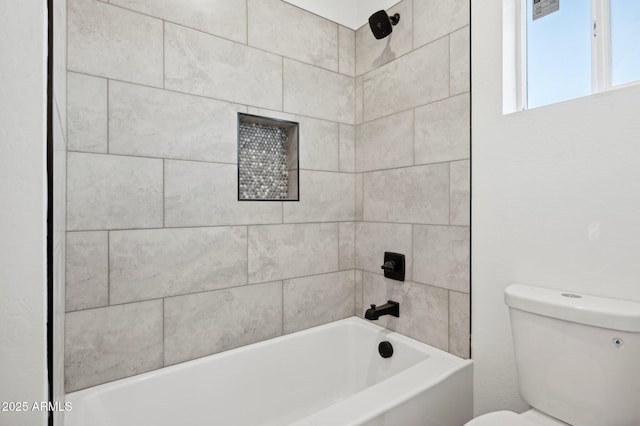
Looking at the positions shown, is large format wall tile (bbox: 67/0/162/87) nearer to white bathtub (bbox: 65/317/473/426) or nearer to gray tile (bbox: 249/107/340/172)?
gray tile (bbox: 249/107/340/172)

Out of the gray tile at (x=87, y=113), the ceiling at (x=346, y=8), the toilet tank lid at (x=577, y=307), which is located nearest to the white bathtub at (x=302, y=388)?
the toilet tank lid at (x=577, y=307)

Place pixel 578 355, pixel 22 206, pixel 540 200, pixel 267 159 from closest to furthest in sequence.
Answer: pixel 22 206 → pixel 578 355 → pixel 540 200 → pixel 267 159

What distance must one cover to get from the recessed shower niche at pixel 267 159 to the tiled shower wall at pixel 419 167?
0.46 m

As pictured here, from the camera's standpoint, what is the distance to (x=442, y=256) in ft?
5.24

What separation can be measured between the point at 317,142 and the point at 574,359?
58.9 inches

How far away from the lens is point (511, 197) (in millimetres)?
1339

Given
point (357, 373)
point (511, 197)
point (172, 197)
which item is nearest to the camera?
point (511, 197)

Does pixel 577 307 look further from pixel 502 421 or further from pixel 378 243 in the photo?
pixel 378 243

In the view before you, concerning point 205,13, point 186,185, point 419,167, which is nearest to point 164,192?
point 186,185

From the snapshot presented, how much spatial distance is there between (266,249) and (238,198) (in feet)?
1.02

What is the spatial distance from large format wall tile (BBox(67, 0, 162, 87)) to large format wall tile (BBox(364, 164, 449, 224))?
1.24 metres

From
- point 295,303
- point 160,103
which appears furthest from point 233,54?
point 295,303

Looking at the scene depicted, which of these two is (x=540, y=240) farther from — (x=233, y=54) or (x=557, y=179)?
(x=233, y=54)

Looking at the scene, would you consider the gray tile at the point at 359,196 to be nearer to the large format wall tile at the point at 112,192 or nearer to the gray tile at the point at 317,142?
the gray tile at the point at 317,142
